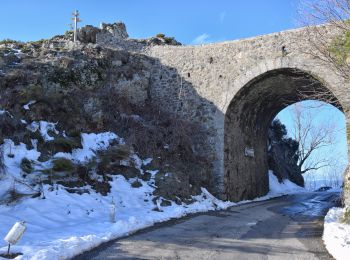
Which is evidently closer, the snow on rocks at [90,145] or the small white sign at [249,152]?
the snow on rocks at [90,145]

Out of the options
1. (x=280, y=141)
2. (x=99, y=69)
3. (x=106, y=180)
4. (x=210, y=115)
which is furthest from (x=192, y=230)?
(x=280, y=141)

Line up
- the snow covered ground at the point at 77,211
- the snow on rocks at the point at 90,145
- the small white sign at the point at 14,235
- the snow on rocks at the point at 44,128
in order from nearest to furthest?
the small white sign at the point at 14,235, the snow covered ground at the point at 77,211, the snow on rocks at the point at 90,145, the snow on rocks at the point at 44,128

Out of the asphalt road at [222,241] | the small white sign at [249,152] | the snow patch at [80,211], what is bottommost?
the asphalt road at [222,241]

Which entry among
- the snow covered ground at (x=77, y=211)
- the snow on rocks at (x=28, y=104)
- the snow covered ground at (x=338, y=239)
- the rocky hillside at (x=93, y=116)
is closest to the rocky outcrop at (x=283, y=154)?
the rocky hillside at (x=93, y=116)

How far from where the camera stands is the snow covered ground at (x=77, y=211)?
6.43 metres

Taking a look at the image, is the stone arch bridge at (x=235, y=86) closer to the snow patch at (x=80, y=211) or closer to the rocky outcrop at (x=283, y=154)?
the snow patch at (x=80, y=211)

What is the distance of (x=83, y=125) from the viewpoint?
44.9 ft

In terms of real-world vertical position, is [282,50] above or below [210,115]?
above

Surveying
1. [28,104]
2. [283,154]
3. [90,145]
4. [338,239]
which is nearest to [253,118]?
[90,145]

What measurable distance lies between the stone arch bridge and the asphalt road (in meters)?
5.76

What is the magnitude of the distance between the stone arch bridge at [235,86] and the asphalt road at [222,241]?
5.76m

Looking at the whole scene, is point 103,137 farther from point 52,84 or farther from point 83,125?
point 52,84

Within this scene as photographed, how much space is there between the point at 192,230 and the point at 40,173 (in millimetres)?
4477

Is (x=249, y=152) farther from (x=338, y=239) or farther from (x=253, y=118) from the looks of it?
(x=338, y=239)
